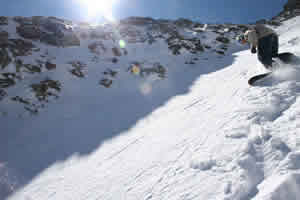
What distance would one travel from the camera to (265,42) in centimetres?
462

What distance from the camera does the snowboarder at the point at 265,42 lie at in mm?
4574

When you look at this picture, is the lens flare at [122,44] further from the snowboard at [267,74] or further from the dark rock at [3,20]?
the snowboard at [267,74]

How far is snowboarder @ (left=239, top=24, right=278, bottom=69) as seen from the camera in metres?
4.57

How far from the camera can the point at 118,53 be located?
17844mm

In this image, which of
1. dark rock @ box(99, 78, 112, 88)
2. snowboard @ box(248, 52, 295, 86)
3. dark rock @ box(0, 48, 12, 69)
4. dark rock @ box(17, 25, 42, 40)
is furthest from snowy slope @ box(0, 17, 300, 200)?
dark rock @ box(17, 25, 42, 40)

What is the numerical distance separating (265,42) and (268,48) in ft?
0.69

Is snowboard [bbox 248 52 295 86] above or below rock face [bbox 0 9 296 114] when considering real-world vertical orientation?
below

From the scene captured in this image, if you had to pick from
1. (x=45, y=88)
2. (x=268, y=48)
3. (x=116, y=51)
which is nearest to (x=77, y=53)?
(x=116, y=51)

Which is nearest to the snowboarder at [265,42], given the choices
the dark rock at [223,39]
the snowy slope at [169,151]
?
the snowy slope at [169,151]

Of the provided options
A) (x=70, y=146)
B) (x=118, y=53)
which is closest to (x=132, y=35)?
(x=118, y=53)

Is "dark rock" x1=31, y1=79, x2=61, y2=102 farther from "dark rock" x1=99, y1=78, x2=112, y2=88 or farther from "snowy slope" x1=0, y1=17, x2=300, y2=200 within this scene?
"dark rock" x1=99, y1=78, x2=112, y2=88

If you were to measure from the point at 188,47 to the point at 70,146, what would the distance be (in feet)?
61.8

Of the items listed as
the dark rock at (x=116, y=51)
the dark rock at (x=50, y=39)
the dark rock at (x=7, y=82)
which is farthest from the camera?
the dark rock at (x=116, y=51)

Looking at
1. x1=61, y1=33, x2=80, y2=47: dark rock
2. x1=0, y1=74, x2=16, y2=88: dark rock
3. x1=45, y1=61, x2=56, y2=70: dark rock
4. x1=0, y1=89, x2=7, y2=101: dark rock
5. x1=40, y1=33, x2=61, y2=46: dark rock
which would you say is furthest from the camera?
x1=61, y1=33, x2=80, y2=47: dark rock
